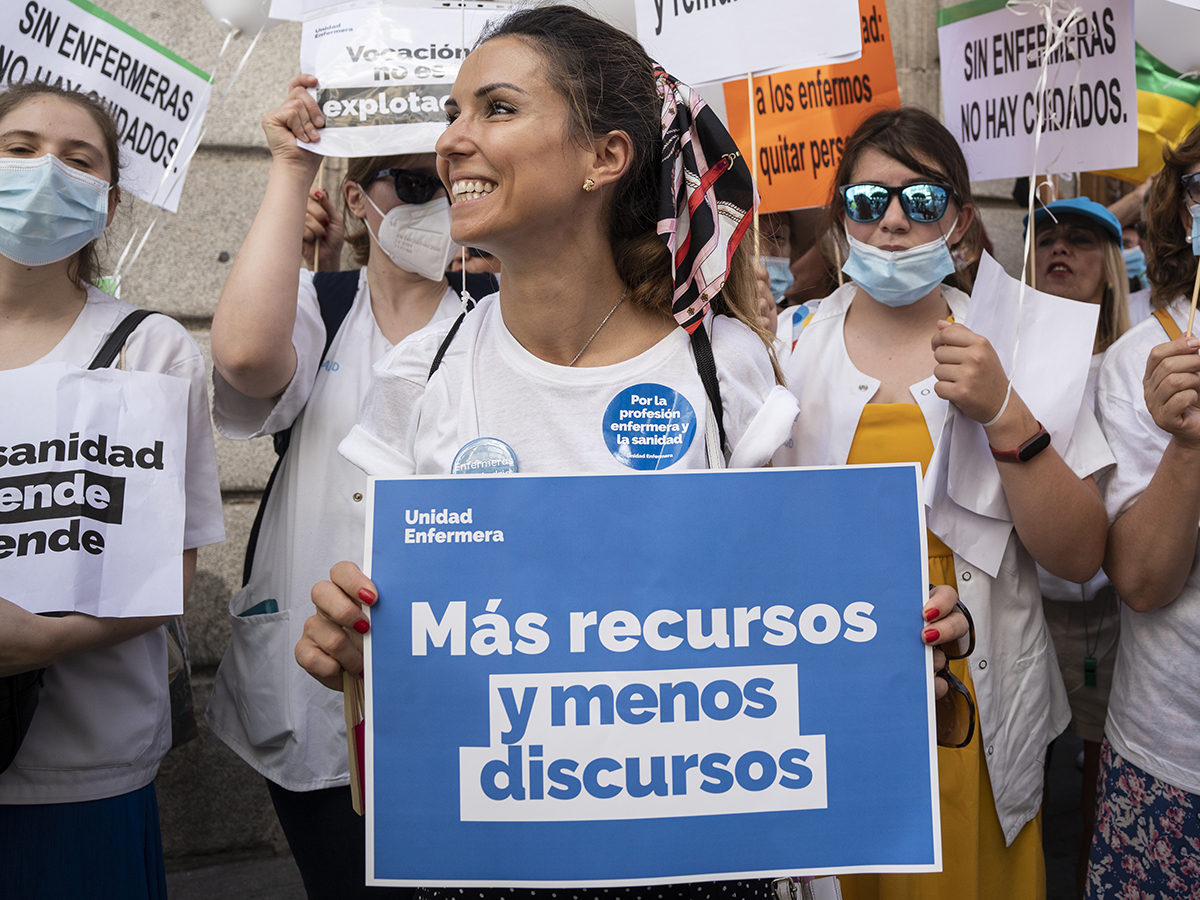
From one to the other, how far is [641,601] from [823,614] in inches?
11.4

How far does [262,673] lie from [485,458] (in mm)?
1187

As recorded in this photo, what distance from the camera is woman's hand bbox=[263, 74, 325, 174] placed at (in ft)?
7.86

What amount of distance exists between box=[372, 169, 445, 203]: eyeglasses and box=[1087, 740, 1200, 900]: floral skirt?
2.25 meters

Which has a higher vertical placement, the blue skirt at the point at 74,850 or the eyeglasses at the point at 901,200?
the eyeglasses at the point at 901,200

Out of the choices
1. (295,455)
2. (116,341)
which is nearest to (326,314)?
(295,455)

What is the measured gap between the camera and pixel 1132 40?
2828mm

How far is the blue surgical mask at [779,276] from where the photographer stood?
3.91m

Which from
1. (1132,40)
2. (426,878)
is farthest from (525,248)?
(1132,40)

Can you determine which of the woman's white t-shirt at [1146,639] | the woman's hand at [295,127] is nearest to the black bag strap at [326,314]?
the woman's hand at [295,127]

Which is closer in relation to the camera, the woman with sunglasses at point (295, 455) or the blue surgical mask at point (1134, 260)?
the woman with sunglasses at point (295, 455)

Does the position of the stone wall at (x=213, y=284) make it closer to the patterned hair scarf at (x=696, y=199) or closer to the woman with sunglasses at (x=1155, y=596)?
the patterned hair scarf at (x=696, y=199)

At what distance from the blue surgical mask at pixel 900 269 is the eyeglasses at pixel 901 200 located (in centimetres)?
7

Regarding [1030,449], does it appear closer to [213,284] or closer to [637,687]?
[637,687]

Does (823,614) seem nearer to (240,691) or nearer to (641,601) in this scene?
(641,601)
